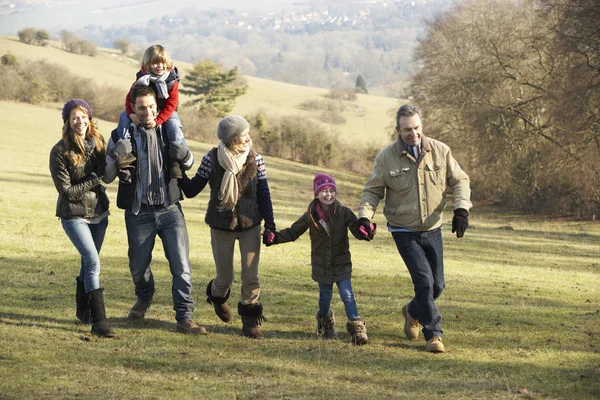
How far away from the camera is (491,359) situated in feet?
25.7

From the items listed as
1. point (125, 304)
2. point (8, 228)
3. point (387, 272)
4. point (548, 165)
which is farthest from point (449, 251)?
point (548, 165)

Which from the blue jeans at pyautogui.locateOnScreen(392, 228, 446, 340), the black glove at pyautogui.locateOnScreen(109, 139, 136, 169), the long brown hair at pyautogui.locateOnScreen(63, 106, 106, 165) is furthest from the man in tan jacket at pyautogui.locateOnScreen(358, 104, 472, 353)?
the long brown hair at pyautogui.locateOnScreen(63, 106, 106, 165)

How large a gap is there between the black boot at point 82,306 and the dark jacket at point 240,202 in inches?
60.3

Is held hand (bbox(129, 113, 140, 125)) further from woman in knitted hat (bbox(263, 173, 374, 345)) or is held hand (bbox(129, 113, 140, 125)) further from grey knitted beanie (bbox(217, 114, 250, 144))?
woman in knitted hat (bbox(263, 173, 374, 345))

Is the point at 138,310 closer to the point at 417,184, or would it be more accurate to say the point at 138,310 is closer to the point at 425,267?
the point at 425,267

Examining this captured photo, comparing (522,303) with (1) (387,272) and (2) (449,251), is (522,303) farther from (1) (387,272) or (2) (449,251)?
(2) (449,251)

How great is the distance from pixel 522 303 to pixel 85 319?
596cm

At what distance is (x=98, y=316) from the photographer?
320 inches

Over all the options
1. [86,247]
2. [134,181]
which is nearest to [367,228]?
[134,181]

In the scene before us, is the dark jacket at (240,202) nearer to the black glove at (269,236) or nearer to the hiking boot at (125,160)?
the black glove at (269,236)

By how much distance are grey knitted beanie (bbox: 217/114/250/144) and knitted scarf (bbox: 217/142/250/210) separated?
0.28ft

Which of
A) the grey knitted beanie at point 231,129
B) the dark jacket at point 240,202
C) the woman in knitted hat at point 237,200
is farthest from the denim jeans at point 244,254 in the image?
the grey knitted beanie at point 231,129

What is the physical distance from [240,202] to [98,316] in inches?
68.4

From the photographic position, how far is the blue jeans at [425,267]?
7.92m
